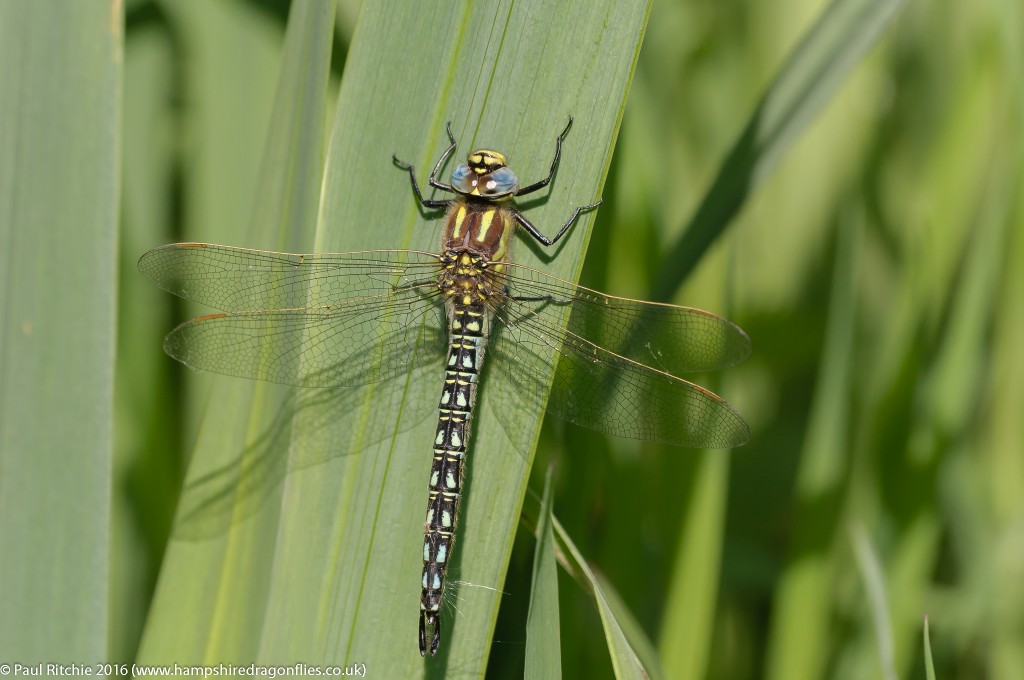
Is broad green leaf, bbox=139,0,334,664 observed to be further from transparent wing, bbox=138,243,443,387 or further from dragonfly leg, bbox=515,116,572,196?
dragonfly leg, bbox=515,116,572,196

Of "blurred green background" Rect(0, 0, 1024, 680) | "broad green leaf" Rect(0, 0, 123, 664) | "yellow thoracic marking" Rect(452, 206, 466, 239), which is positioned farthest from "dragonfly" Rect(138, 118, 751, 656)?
"broad green leaf" Rect(0, 0, 123, 664)

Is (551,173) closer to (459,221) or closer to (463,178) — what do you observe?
(463,178)

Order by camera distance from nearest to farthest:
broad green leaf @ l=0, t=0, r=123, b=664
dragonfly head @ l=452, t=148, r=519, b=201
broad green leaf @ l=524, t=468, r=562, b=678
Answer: broad green leaf @ l=524, t=468, r=562, b=678, broad green leaf @ l=0, t=0, r=123, b=664, dragonfly head @ l=452, t=148, r=519, b=201

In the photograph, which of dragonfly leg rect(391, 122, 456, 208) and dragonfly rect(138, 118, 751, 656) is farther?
dragonfly rect(138, 118, 751, 656)

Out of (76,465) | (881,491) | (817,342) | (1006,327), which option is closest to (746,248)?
(817,342)

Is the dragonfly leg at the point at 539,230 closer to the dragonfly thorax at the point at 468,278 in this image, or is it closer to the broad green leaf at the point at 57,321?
the dragonfly thorax at the point at 468,278

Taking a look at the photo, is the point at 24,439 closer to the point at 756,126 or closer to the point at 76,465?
the point at 76,465
